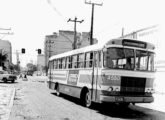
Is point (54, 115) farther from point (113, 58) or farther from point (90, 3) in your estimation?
point (90, 3)

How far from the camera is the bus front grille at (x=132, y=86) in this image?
11.3 m

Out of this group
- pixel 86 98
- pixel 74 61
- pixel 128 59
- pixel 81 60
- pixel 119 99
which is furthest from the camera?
pixel 74 61

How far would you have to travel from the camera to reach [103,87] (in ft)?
36.9

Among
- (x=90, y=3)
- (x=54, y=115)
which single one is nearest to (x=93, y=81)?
(x=54, y=115)

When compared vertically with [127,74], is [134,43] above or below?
above

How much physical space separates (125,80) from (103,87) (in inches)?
38.8

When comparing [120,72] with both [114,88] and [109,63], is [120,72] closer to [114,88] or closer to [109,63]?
[109,63]

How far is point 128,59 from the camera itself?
1171 cm

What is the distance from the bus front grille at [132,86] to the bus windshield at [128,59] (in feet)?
1.71

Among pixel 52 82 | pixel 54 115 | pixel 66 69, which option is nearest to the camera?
pixel 54 115

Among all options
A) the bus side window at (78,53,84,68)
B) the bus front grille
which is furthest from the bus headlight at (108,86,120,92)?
the bus side window at (78,53,84,68)

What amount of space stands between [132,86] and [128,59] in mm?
1168

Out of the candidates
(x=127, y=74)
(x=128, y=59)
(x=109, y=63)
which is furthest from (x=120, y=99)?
(x=128, y=59)

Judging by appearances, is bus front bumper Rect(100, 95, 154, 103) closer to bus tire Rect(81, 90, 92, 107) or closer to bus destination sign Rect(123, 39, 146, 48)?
bus tire Rect(81, 90, 92, 107)
